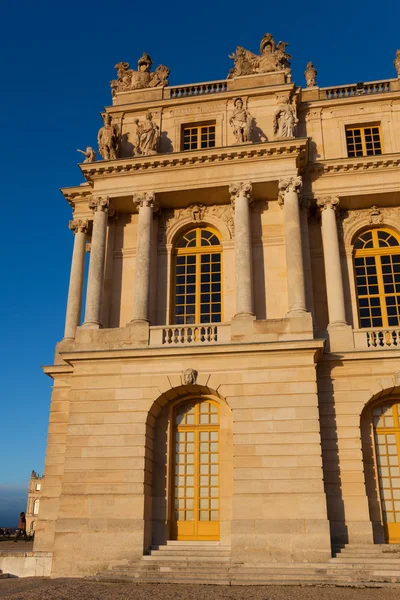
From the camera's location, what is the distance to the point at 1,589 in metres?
13.7

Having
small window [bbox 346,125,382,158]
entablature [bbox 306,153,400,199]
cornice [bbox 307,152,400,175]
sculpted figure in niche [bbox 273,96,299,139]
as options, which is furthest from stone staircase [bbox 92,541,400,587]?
small window [bbox 346,125,382,158]

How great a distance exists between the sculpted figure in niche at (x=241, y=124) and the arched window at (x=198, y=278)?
3.42m

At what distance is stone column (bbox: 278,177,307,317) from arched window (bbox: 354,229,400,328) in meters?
2.70

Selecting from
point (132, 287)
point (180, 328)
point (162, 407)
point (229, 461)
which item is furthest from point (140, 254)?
point (229, 461)

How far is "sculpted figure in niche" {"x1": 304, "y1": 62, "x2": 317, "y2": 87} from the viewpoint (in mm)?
23750

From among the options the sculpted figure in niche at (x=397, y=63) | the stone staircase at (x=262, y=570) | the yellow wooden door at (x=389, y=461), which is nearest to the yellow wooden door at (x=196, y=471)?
the stone staircase at (x=262, y=570)

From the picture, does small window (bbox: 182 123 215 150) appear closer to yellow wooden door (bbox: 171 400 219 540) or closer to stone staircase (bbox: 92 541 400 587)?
yellow wooden door (bbox: 171 400 219 540)

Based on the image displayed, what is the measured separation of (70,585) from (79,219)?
45.8ft

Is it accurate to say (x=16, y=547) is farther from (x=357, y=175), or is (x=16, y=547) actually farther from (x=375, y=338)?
(x=357, y=175)

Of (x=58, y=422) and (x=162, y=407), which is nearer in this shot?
(x=162, y=407)

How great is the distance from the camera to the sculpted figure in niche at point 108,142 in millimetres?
21984

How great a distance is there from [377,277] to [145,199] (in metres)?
8.57

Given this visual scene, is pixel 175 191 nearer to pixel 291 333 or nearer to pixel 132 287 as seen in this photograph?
pixel 132 287

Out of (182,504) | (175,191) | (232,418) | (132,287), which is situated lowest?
(182,504)
